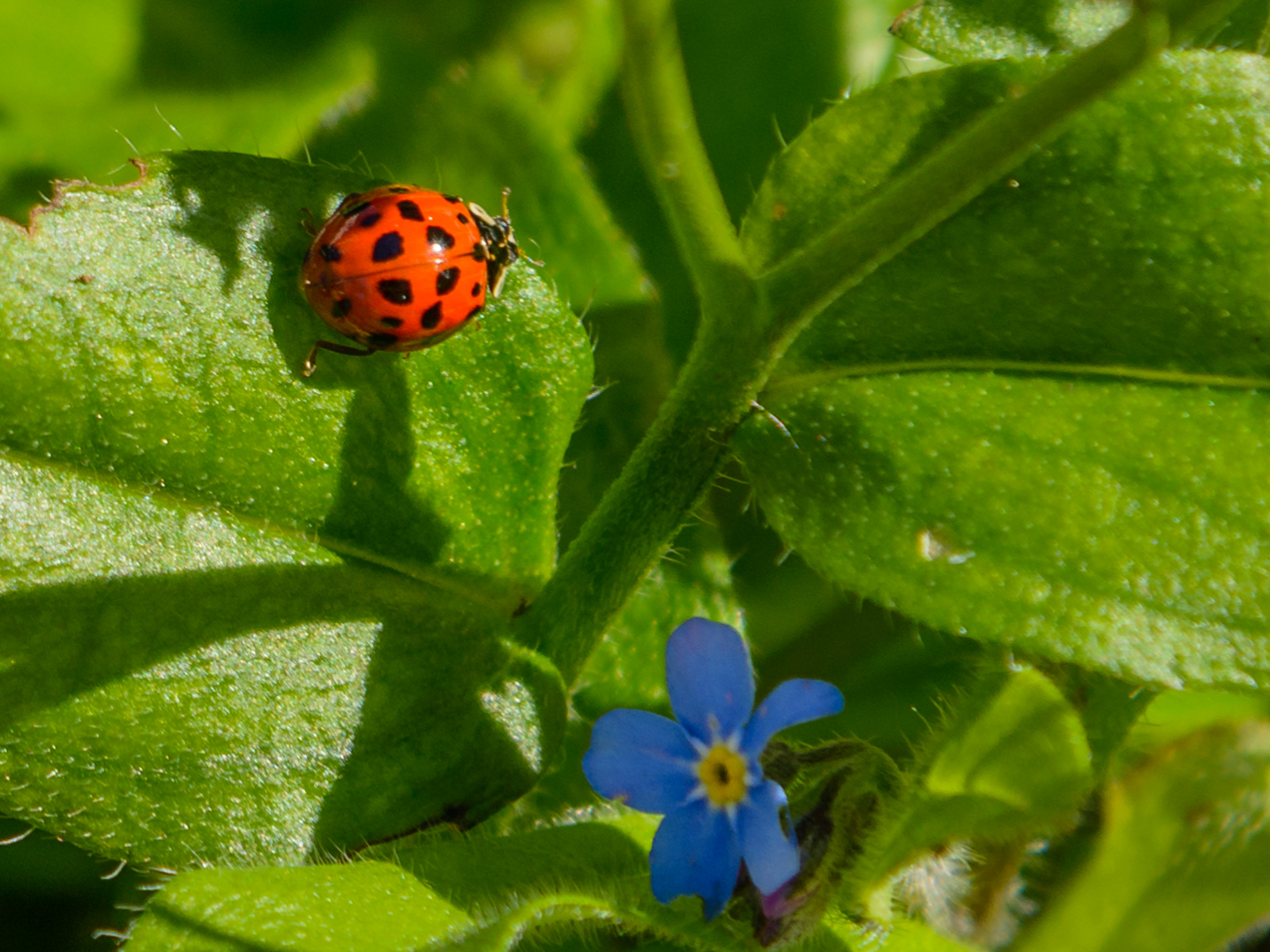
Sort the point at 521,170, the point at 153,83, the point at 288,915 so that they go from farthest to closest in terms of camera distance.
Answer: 1. the point at 153,83
2. the point at 521,170
3. the point at 288,915

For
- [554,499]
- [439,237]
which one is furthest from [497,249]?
[554,499]

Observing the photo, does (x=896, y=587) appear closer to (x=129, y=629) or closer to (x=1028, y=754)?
(x=1028, y=754)

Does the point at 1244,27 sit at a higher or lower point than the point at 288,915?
higher

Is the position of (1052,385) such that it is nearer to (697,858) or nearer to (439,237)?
(697,858)

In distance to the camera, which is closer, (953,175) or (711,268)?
(953,175)

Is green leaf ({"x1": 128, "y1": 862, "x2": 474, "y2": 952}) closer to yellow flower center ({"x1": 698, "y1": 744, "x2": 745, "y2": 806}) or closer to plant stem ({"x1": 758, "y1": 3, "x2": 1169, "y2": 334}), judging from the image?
yellow flower center ({"x1": 698, "y1": 744, "x2": 745, "y2": 806})

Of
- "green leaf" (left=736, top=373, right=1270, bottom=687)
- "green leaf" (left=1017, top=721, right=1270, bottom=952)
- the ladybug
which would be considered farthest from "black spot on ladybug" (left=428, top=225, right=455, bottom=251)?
"green leaf" (left=1017, top=721, right=1270, bottom=952)

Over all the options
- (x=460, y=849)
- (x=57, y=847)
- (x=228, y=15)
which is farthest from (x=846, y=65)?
(x=57, y=847)
